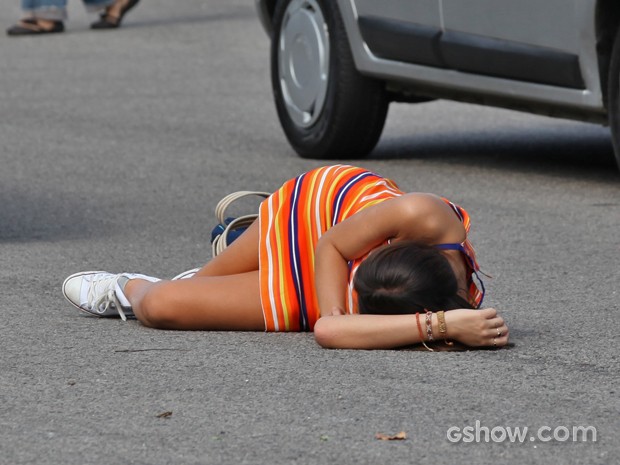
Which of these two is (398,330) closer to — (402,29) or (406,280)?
(406,280)

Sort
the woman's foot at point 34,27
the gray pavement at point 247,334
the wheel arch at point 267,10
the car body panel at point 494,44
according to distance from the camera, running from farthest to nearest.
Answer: the woman's foot at point 34,27
the wheel arch at point 267,10
the car body panel at point 494,44
the gray pavement at point 247,334

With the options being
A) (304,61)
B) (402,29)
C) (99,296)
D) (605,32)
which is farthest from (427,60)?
(99,296)

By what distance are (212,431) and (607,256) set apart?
8.52 feet

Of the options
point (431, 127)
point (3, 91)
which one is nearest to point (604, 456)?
point (431, 127)

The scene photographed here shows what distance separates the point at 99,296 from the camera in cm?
489

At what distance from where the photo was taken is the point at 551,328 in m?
4.68

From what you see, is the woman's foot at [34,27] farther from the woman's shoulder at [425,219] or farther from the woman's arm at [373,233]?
the woman's shoulder at [425,219]

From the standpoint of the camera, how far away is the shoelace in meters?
4.87

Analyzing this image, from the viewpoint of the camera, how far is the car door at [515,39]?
6652mm

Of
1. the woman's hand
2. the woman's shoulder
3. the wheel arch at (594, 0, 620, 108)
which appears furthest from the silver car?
the woman's hand

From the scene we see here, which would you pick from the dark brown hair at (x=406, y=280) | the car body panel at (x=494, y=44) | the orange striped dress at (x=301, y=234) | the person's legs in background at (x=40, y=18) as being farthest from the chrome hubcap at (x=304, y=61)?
the person's legs in background at (x=40, y=18)

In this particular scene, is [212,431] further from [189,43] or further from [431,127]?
[189,43]

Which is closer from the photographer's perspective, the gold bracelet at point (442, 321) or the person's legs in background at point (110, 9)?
the gold bracelet at point (442, 321)

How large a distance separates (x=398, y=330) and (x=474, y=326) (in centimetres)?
20
